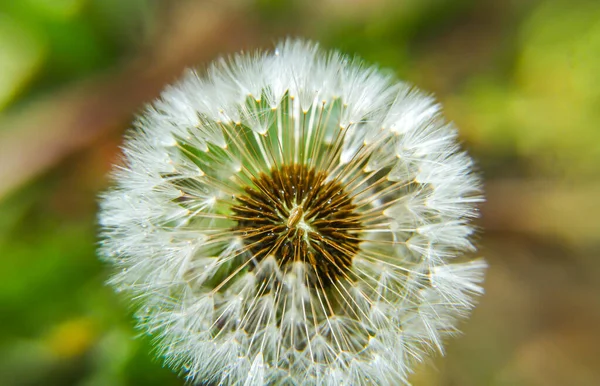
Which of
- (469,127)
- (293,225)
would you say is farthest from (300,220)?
(469,127)

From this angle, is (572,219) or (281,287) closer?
(281,287)

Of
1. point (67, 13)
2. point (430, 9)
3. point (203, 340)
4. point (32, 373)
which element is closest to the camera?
point (203, 340)

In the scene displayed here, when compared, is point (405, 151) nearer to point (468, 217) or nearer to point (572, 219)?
point (468, 217)

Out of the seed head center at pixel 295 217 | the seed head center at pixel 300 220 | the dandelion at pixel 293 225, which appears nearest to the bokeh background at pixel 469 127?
the dandelion at pixel 293 225

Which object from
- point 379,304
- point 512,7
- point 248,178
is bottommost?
point 379,304

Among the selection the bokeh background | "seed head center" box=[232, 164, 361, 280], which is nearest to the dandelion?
"seed head center" box=[232, 164, 361, 280]

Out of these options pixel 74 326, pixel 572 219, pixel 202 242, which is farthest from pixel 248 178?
pixel 572 219
